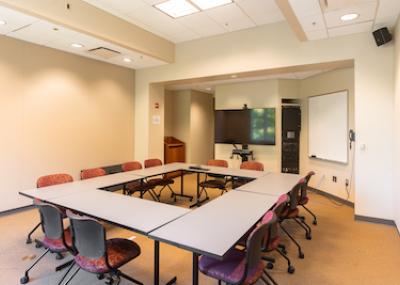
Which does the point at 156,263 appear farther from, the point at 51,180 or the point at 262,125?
the point at 262,125

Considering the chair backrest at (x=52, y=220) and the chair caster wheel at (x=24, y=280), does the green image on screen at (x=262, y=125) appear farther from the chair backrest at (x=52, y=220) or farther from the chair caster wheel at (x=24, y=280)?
the chair caster wheel at (x=24, y=280)

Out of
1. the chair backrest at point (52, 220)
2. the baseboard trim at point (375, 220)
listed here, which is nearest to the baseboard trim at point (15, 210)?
the chair backrest at point (52, 220)

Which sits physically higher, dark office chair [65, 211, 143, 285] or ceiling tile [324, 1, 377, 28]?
ceiling tile [324, 1, 377, 28]

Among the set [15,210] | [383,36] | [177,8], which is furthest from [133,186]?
[383,36]

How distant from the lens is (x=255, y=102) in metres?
6.61

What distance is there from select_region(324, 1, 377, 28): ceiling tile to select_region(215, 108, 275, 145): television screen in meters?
2.86

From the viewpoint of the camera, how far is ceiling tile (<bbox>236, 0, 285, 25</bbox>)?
3.76 meters

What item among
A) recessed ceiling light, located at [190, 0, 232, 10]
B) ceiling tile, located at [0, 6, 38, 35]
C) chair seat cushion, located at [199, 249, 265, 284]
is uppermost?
recessed ceiling light, located at [190, 0, 232, 10]

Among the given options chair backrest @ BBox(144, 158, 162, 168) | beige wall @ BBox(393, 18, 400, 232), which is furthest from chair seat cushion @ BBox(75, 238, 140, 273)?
beige wall @ BBox(393, 18, 400, 232)

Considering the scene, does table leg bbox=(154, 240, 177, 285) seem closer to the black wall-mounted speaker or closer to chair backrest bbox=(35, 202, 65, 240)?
chair backrest bbox=(35, 202, 65, 240)

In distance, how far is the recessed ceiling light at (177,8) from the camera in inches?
147

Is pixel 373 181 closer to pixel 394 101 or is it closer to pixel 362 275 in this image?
pixel 394 101

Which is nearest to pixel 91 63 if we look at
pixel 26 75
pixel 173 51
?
pixel 26 75

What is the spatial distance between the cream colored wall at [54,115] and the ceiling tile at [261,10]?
10.4ft
